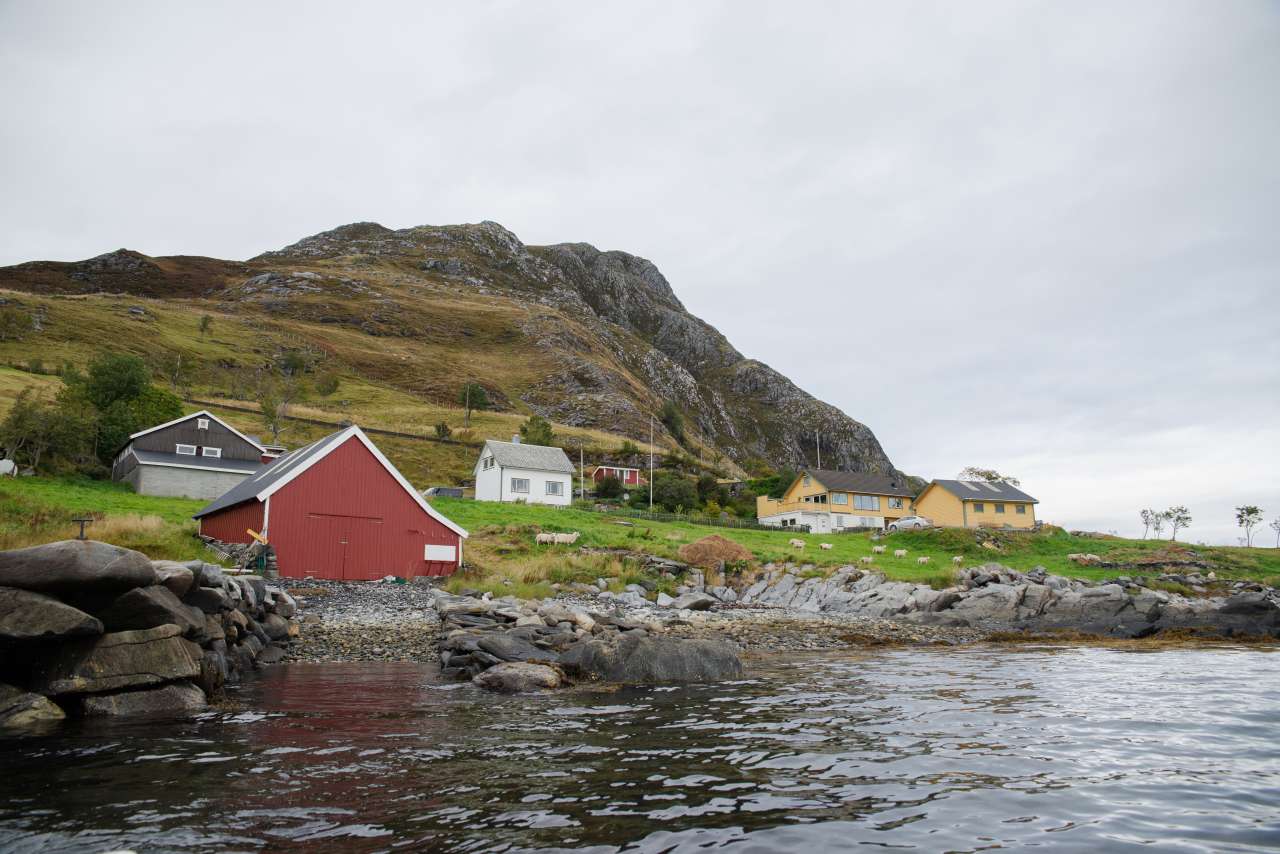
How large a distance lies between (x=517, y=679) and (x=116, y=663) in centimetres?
618

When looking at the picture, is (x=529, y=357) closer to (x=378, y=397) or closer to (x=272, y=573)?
(x=378, y=397)

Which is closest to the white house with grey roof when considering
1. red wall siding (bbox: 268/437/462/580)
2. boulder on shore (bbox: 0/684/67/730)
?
red wall siding (bbox: 268/437/462/580)

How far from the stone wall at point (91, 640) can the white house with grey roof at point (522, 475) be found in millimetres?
53152

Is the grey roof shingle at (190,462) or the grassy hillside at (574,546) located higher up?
the grey roof shingle at (190,462)

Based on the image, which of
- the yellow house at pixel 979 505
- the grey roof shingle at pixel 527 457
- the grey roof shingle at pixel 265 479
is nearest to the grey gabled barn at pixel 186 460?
the grey roof shingle at pixel 265 479

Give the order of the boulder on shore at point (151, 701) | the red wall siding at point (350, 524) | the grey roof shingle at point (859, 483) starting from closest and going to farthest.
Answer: the boulder on shore at point (151, 701), the red wall siding at point (350, 524), the grey roof shingle at point (859, 483)

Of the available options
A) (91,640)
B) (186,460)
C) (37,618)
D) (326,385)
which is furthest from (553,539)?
(326,385)

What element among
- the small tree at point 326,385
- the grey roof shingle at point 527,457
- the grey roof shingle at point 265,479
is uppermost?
the small tree at point 326,385

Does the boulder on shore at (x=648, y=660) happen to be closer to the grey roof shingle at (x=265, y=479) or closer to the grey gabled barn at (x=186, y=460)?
the grey roof shingle at (x=265, y=479)

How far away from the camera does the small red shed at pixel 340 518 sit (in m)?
28.0

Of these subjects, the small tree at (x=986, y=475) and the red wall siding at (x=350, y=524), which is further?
the small tree at (x=986, y=475)

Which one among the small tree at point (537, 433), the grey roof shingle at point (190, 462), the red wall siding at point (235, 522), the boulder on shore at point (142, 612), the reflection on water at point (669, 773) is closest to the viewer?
the reflection on water at point (669, 773)

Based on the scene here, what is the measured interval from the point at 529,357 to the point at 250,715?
161 metres

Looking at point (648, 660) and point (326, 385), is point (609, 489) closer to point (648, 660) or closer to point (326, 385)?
point (326, 385)
